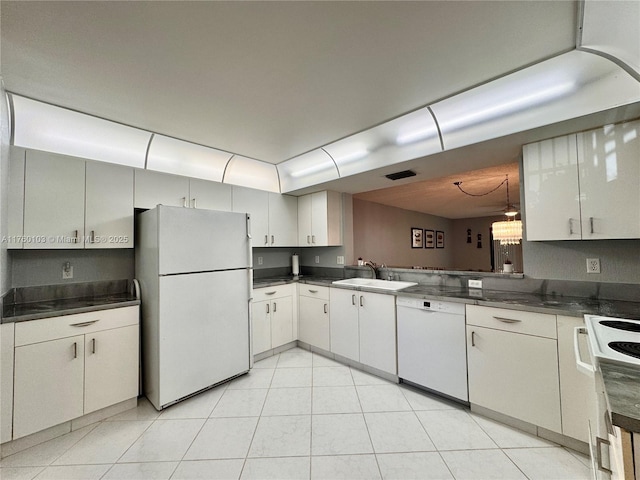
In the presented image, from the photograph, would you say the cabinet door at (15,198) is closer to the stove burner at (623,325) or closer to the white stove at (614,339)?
the white stove at (614,339)

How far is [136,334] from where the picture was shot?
7.22 ft

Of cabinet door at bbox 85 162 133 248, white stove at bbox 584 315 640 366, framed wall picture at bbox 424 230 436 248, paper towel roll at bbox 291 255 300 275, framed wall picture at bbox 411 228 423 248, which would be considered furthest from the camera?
framed wall picture at bbox 424 230 436 248

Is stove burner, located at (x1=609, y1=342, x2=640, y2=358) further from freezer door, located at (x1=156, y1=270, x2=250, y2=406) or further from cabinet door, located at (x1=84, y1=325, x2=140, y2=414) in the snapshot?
cabinet door, located at (x1=84, y1=325, x2=140, y2=414)

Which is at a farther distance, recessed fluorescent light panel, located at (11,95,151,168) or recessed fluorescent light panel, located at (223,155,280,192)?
recessed fluorescent light panel, located at (223,155,280,192)

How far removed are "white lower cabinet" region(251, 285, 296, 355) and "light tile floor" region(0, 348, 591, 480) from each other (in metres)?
0.77

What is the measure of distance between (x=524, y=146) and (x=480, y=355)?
171 centimetres

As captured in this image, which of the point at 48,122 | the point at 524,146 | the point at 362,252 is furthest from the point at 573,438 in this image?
the point at 48,122

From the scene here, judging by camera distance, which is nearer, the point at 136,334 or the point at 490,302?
the point at 490,302

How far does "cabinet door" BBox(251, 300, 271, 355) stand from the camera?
9.93 ft

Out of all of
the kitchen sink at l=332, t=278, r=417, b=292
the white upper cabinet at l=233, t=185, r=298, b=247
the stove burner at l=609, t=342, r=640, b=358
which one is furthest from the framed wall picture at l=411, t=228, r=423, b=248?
the stove burner at l=609, t=342, r=640, b=358

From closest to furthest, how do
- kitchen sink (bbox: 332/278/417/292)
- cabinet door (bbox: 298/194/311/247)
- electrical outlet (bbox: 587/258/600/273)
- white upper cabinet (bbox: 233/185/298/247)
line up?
electrical outlet (bbox: 587/258/600/273)
kitchen sink (bbox: 332/278/417/292)
white upper cabinet (bbox: 233/185/298/247)
cabinet door (bbox: 298/194/311/247)

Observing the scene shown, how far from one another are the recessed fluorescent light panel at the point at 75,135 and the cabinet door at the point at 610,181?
3.69 m

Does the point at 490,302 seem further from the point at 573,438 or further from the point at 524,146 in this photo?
the point at 524,146

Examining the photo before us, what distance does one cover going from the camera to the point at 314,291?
10.8ft
